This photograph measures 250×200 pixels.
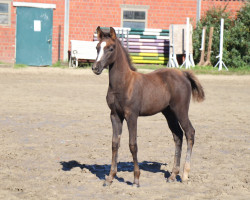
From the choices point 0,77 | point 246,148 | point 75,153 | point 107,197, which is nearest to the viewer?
point 107,197

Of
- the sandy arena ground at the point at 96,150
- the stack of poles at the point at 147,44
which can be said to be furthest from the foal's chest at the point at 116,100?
the stack of poles at the point at 147,44

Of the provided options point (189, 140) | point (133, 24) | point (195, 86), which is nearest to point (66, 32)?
point (133, 24)

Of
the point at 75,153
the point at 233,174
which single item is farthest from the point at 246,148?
the point at 75,153

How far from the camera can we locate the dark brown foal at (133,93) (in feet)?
20.6

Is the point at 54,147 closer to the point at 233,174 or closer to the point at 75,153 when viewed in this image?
the point at 75,153

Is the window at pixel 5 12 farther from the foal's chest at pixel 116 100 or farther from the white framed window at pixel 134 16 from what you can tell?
the foal's chest at pixel 116 100

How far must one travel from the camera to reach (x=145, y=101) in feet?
21.5

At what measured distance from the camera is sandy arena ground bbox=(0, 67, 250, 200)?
20.9 ft

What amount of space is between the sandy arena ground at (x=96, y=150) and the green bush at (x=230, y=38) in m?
10.3

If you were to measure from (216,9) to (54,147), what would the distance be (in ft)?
66.5

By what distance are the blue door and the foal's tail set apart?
19.3 meters

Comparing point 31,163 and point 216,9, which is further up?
point 216,9

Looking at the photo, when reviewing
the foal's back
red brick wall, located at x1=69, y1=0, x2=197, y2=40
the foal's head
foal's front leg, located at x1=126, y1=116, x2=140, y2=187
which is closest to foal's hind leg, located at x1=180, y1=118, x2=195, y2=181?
the foal's back

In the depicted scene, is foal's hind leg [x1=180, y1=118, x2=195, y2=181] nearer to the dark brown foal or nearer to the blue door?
the dark brown foal
